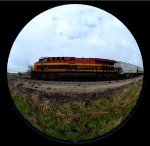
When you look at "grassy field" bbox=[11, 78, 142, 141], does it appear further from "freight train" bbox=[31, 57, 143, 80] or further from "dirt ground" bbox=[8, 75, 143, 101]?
"freight train" bbox=[31, 57, 143, 80]

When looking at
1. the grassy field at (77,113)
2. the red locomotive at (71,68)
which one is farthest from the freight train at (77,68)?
the grassy field at (77,113)

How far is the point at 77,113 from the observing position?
7773mm

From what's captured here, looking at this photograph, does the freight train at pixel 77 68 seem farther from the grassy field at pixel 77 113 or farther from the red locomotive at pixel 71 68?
the grassy field at pixel 77 113

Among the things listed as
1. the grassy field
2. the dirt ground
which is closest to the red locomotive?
the dirt ground

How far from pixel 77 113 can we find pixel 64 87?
81 cm

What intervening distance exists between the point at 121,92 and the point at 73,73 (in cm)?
259

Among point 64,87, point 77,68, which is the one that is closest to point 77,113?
point 64,87

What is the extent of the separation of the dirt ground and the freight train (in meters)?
0.25

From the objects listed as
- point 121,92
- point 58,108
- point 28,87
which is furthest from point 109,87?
point 28,87

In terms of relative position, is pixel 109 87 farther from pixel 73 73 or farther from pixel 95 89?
pixel 73 73

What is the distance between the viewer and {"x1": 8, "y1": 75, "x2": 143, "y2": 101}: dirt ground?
7.67 m

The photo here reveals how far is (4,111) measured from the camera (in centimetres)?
136

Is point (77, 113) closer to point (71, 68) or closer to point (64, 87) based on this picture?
point (64, 87)

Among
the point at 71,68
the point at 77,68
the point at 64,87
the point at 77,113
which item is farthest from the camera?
the point at 64,87
